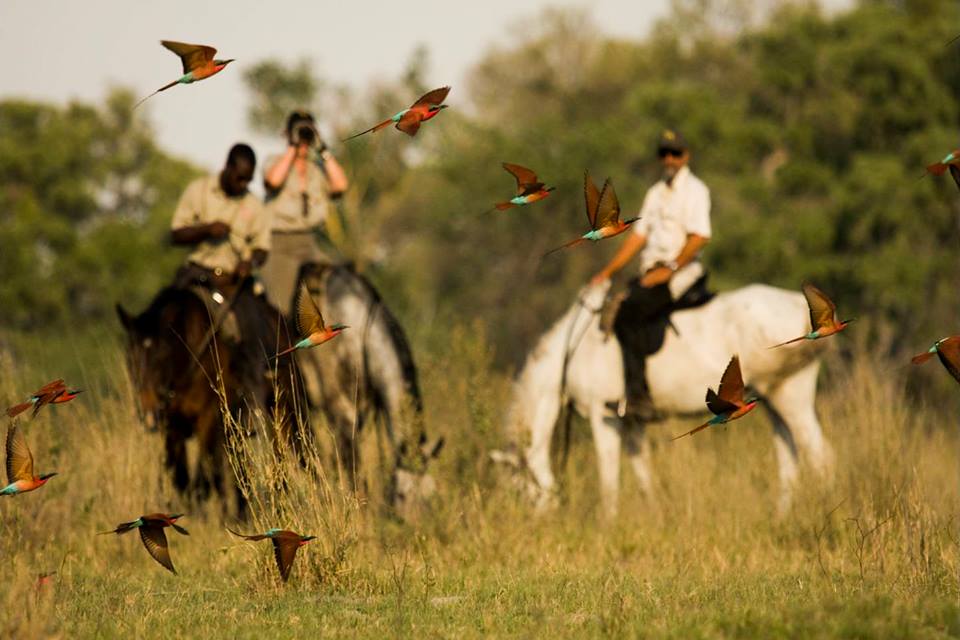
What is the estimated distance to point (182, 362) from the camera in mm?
10359

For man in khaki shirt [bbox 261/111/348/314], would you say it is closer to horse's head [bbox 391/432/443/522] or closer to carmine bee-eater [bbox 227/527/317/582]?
horse's head [bbox 391/432/443/522]

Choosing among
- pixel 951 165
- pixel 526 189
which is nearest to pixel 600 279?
pixel 526 189

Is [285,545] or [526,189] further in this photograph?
[285,545]

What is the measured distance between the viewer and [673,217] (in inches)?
416

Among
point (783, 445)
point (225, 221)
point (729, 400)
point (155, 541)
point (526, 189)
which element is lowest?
point (155, 541)

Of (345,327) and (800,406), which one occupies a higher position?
(345,327)

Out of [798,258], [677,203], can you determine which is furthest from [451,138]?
[677,203]

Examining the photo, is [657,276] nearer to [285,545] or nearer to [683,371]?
[683,371]

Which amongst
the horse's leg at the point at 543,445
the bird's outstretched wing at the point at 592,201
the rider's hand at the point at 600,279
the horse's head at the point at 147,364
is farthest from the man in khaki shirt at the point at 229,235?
the bird's outstretched wing at the point at 592,201

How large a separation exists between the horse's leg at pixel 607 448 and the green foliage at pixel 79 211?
25.2 metres

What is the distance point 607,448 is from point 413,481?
1865 mm

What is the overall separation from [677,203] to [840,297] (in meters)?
15.9

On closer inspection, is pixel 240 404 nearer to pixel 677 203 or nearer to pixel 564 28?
pixel 677 203

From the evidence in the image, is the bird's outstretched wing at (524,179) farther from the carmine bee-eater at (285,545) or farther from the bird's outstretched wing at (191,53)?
the carmine bee-eater at (285,545)
